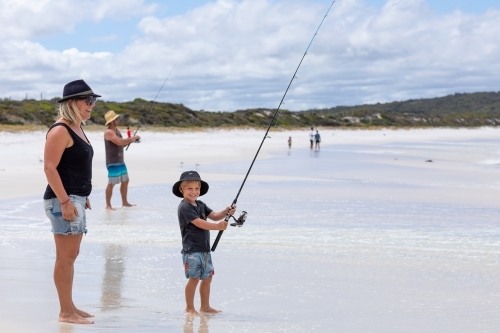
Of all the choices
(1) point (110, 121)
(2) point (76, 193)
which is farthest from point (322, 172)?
(2) point (76, 193)

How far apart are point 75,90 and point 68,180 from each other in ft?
1.68

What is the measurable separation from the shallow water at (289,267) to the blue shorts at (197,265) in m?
0.27

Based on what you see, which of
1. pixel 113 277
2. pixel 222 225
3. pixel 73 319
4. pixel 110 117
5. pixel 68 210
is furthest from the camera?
pixel 110 117

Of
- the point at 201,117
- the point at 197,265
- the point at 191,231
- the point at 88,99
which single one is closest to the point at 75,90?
the point at 88,99

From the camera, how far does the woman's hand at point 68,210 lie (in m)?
→ 3.90

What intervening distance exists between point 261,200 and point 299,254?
4206mm

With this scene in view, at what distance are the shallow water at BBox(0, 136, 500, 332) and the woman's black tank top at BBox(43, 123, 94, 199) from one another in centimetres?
77

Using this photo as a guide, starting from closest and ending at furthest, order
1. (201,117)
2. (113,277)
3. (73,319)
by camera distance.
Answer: (73,319), (113,277), (201,117)

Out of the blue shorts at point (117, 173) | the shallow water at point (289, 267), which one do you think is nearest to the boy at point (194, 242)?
the shallow water at point (289, 267)

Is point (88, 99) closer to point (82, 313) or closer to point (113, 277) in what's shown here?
point (82, 313)

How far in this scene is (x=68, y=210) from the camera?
3.91 m

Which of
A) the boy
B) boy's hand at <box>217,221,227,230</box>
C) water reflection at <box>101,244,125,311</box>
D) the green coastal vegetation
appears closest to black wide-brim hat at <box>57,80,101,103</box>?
the boy

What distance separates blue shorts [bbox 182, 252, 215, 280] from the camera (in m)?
4.41

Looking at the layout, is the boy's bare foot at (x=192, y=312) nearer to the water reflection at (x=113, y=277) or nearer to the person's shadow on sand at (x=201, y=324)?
the person's shadow on sand at (x=201, y=324)
